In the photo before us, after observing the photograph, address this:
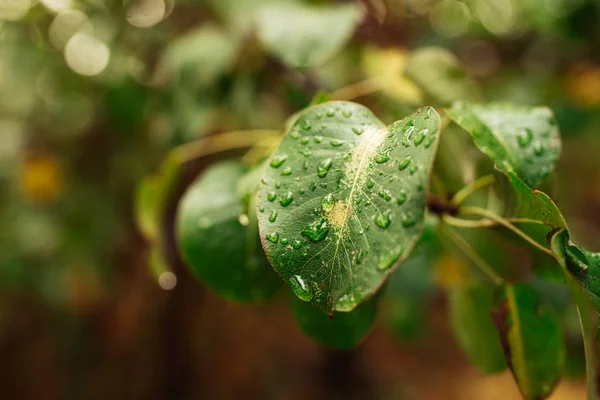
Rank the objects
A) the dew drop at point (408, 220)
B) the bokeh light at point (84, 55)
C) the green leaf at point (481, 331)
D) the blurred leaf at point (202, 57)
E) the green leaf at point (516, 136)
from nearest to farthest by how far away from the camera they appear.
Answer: the dew drop at point (408, 220) → the green leaf at point (516, 136) → the green leaf at point (481, 331) → the blurred leaf at point (202, 57) → the bokeh light at point (84, 55)

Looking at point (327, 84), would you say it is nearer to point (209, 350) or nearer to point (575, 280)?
point (575, 280)

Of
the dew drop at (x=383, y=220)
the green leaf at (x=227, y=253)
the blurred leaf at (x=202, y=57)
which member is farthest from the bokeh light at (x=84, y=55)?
the dew drop at (x=383, y=220)

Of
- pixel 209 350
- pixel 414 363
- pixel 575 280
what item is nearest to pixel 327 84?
pixel 575 280

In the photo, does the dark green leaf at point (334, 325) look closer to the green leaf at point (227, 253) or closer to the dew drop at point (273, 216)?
the green leaf at point (227, 253)

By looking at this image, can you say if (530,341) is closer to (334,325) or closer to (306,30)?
(334,325)

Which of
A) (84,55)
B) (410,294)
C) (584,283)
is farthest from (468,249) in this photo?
(84,55)

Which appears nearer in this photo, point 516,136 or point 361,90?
point 516,136
